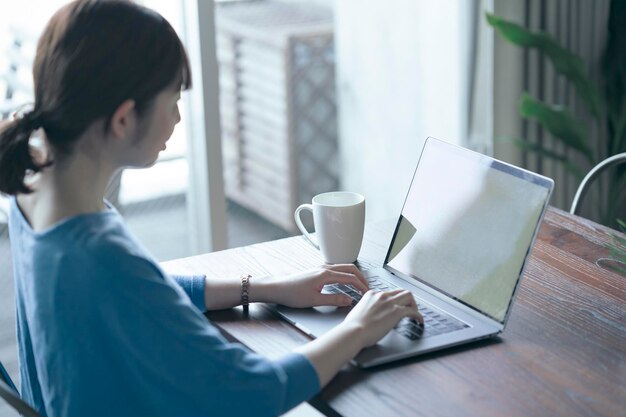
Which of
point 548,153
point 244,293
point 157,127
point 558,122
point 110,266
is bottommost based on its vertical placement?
point 548,153

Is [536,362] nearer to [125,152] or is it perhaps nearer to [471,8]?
[125,152]

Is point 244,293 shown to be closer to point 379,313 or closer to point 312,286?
point 312,286

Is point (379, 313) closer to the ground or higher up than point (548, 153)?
higher up

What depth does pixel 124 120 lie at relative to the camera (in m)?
1.11

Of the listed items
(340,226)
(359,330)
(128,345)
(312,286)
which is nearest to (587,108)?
(340,226)

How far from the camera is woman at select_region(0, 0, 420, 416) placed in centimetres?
104

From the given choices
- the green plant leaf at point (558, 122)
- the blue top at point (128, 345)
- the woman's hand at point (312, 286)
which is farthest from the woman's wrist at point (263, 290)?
the green plant leaf at point (558, 122)

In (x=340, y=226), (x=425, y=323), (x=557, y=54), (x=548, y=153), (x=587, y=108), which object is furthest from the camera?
(x=587, y=108)

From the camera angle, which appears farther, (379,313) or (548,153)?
(548,153)

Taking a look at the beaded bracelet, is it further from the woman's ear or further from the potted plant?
the potted plant

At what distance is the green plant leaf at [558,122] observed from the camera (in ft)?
8.86

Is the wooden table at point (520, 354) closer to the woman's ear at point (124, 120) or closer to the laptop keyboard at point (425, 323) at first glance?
the laptop keyboard at point (425, 323)

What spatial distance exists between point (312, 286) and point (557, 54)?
164 centimetres

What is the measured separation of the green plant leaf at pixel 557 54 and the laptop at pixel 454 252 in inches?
52.6
